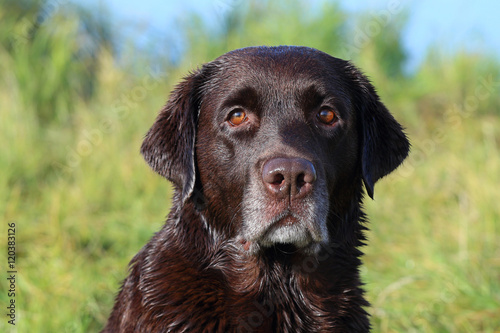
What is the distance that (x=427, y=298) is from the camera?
4824 mm

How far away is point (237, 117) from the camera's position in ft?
10.7

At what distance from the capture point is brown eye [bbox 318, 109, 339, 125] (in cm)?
329

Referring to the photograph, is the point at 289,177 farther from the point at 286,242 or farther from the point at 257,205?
the point at 286,242

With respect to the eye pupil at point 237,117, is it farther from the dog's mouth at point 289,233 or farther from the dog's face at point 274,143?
the dog's mouth at point 289,233

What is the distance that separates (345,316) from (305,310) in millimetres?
218

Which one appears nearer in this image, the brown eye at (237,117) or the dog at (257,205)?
the dog at (257,205)

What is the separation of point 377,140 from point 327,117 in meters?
0.42

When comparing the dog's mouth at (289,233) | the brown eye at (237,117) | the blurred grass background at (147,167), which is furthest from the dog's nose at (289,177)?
the blurred grass background at (147,167)

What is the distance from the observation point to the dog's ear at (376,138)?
3482 millimetres

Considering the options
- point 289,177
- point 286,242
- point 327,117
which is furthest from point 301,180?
point 327,117

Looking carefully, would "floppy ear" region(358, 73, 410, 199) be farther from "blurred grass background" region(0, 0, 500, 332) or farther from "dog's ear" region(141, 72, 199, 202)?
"blurred grass background" region(0, 0, 500, 332)

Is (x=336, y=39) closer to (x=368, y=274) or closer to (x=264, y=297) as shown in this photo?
(x=368, y=274)

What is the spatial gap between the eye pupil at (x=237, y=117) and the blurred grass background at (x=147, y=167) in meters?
2.19

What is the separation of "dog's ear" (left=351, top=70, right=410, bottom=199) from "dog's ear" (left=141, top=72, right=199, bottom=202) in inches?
38.0
